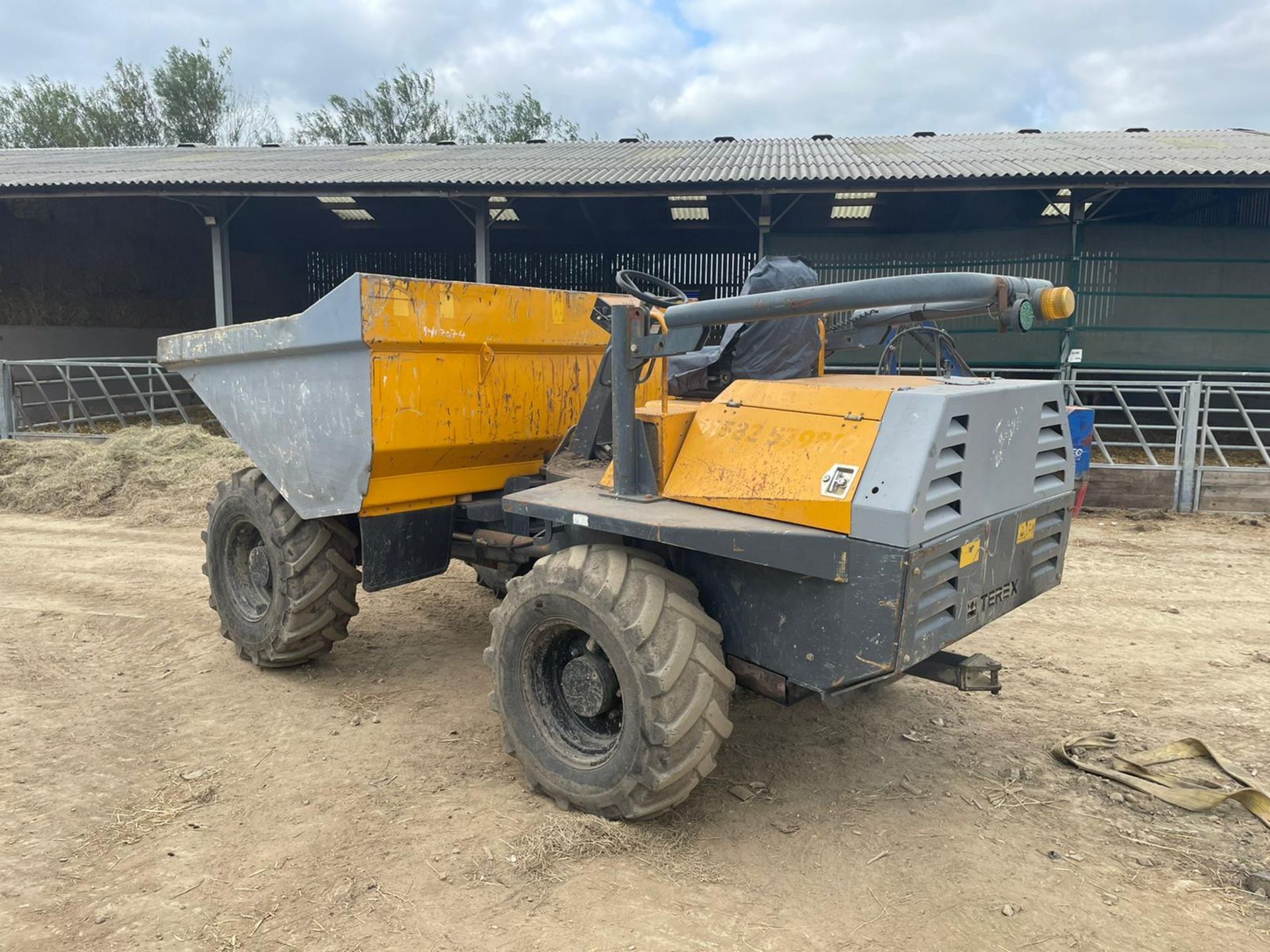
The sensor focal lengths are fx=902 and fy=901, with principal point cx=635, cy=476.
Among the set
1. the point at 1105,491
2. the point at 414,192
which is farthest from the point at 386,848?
the point at 414,192

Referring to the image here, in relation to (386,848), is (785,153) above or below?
above

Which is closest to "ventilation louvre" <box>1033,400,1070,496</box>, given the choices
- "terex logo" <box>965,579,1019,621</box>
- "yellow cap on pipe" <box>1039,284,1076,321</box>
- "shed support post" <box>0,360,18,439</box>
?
"terex logo" <box>965,579,1019,621</box>

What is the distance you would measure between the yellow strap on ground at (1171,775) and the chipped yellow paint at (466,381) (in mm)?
2426

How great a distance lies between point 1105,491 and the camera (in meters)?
9.16

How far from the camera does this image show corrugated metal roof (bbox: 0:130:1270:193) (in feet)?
37.6

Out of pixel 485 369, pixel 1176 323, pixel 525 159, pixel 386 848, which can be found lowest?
pixel 386 848

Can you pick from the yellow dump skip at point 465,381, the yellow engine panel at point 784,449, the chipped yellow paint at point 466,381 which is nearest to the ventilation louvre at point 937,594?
the yellow engine panel at point 784,449

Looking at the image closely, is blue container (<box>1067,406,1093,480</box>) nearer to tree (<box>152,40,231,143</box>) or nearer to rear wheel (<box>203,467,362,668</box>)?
rear wheel (<box>203,467,362,668</box>)

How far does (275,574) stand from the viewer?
4438 mm

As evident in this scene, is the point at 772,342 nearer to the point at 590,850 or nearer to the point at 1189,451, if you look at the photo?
the point at 590,850

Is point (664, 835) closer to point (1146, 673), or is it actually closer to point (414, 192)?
point (1146, 673)

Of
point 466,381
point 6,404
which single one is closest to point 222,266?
point 6,404

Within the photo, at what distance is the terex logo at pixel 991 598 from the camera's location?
306 centimetres

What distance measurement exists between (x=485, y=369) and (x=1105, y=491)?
7.41 m
